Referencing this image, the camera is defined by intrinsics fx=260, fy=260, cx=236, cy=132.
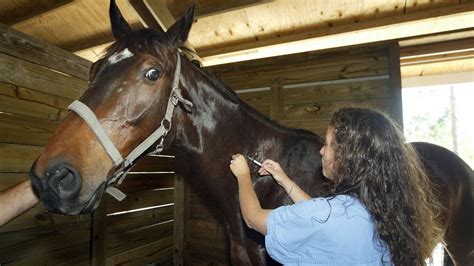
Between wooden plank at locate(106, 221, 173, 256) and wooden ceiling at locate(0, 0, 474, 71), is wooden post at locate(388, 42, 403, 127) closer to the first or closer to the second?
wooden ceiling at locate(0, 0, 474, 71)

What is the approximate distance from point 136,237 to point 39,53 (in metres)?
1.62

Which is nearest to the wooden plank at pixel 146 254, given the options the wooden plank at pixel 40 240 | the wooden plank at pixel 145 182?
the wooden plank at pixel 40 240

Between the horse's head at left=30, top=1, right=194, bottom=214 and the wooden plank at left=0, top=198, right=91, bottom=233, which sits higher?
the horse's head at left=30, top=1, right=194, bottom=214

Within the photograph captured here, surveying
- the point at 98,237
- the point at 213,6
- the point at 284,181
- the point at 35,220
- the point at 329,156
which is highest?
the point at 213,6

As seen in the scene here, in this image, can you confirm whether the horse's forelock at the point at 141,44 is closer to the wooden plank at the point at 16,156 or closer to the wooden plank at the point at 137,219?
the wooden plank at the point at 16,156

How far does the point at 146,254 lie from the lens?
2.40 metres

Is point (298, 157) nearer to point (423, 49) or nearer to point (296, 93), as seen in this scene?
point (296, 93)

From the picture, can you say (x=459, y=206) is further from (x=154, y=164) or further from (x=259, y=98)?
(x=154, y=164)

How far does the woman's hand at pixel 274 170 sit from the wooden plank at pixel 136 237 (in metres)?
1.57

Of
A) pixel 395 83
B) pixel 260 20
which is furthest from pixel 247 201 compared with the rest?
pixel 395 83

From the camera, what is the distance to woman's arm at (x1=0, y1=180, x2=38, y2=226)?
93 cm

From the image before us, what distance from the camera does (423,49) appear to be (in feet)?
8.01

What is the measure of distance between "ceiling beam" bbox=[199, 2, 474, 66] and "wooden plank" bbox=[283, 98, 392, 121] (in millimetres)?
596

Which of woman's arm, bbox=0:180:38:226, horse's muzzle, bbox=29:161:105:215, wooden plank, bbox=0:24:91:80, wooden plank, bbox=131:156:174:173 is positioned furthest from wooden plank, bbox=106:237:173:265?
horse's muzzle, bbox=29:161:105:215
